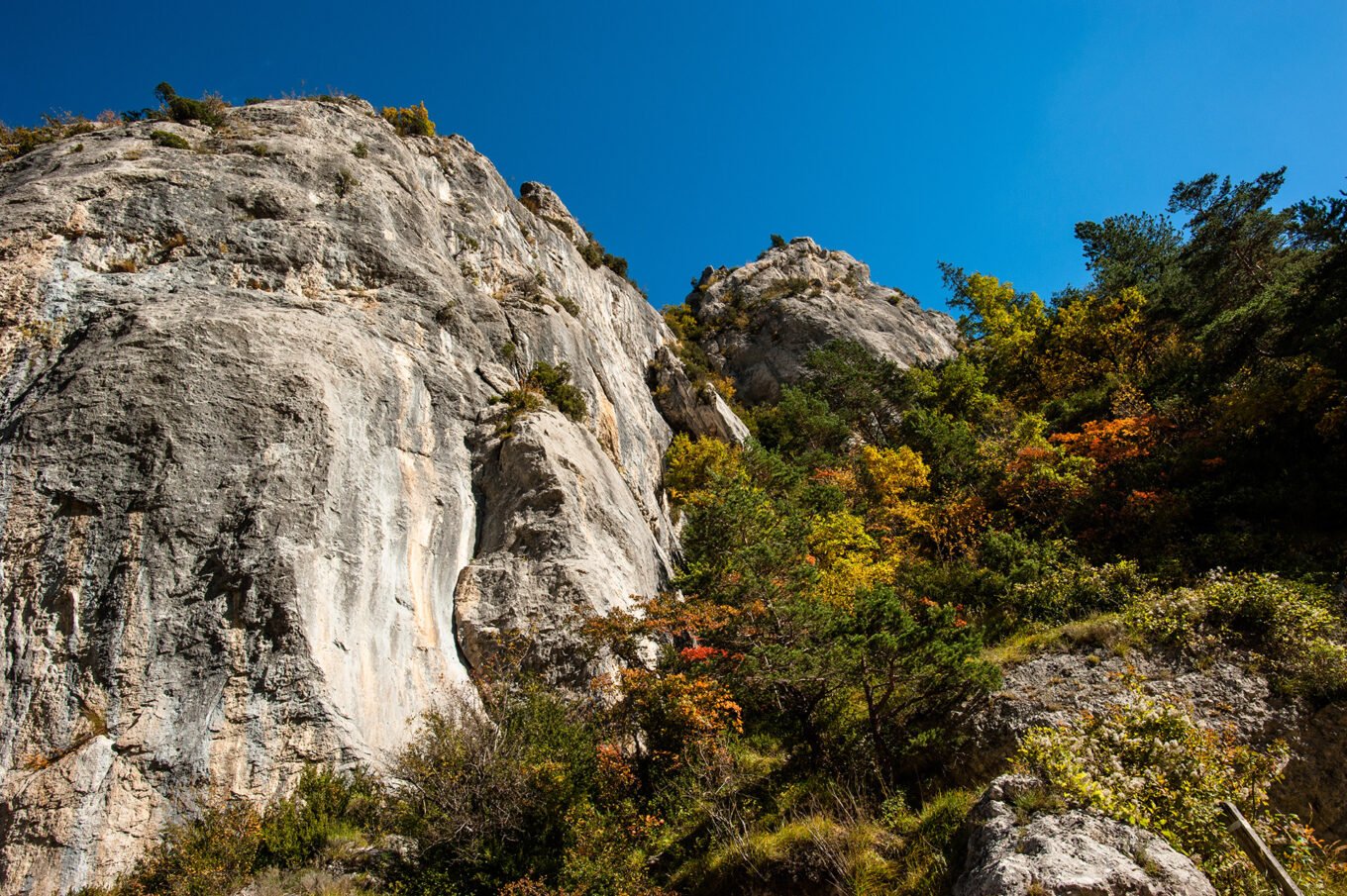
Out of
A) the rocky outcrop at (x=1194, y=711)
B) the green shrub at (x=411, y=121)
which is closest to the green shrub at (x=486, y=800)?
the rocky outcrop at (x=1194, y=711)

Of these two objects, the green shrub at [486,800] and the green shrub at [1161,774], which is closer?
the green shrub at [1161,774]

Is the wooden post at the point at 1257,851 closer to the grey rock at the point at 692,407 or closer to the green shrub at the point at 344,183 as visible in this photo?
the green shrub at the point at 344,183

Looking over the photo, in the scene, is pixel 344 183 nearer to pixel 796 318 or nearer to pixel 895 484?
pixel 895 484

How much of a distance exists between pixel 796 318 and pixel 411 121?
3015cm

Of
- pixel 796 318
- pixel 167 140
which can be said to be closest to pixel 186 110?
pixel 167 140

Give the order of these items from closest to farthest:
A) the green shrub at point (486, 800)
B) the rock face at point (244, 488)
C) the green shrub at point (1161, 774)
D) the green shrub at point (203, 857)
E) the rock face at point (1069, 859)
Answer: the rock face at point (1069, 859) < the green shrub at point (1161, 774) < the green shrub at point (203, 857) < the green shrub at point (486, 800) < the rock face at point (244, 488)

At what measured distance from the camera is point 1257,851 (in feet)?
23.0

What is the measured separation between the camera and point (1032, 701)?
1102cm

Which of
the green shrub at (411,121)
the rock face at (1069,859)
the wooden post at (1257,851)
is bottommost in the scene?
the wooden post at (1257,851)

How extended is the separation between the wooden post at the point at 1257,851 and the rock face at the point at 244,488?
11623 mm

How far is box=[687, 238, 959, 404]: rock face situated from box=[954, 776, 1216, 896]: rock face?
42793mm

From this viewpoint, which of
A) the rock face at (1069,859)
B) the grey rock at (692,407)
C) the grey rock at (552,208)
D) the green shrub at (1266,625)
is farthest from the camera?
the grey rock at (552,208)

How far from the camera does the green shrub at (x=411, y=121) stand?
34.1 metres

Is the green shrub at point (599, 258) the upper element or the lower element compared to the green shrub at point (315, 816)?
upper
